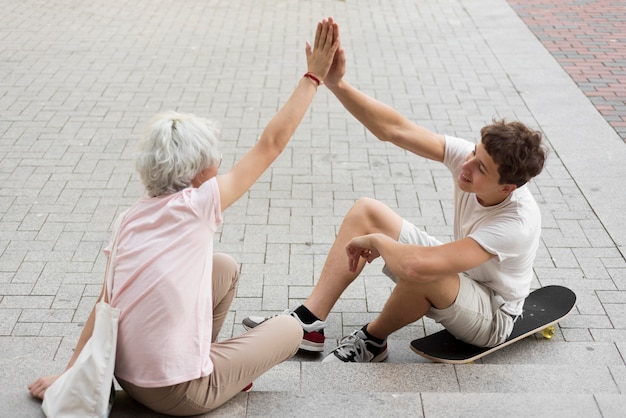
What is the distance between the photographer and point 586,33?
30.6 ft

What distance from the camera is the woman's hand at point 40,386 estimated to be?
121 inches

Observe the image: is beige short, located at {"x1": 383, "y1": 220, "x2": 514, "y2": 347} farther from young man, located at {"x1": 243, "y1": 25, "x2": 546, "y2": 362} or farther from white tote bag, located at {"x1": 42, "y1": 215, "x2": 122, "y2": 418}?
white tote bag, located at {"x1": 42, "y1": 215, "x2": 122, "y2": 418}

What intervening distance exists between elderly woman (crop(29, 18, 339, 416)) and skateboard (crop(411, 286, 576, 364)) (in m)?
Answer: 1.12

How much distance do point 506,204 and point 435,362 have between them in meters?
0.84

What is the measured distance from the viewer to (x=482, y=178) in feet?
11.2

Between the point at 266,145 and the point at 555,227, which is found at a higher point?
the point at 266,145

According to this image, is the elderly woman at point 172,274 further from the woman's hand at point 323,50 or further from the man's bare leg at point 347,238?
the man's bare leg at point 347,238

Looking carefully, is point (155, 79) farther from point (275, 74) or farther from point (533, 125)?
point (533, 125)

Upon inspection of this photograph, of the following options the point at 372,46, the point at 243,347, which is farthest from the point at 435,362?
the point at 372,46

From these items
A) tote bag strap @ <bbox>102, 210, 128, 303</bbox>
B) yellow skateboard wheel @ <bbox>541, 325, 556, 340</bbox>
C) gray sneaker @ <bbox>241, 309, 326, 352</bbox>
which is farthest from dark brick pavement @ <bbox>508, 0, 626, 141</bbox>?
tote bag strap @ <bbox>102, 210, 128, 303</bbox>

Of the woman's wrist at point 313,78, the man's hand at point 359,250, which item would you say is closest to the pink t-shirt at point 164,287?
the woman's wrist at point 313,78

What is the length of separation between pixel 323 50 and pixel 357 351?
146cm

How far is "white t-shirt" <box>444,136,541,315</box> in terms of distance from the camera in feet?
11.3

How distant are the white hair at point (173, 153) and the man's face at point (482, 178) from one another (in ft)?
3.83
